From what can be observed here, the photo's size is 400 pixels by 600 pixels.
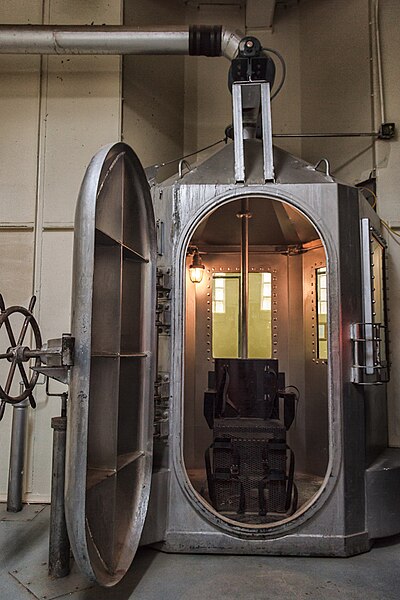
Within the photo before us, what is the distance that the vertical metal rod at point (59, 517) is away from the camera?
1.97m

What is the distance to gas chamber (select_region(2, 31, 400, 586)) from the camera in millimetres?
1623

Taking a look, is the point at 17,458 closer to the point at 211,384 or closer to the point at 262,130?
the point at 211,384

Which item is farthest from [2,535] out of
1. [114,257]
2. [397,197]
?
[397,197]

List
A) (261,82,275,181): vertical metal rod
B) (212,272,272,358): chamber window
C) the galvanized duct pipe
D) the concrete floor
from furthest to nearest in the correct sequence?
(212,272,272,358): chamber window → the galvanized duct pipe → (261,82,275,181): vertical metal rod → the concrete floor

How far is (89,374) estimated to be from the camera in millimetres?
1489

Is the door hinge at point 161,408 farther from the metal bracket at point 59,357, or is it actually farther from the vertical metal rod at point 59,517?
the metal bracket at point 59,357

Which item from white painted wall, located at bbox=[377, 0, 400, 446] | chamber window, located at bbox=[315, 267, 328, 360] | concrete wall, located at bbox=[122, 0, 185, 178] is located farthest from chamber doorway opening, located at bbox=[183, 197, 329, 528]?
concrete wall, located at bbox=[122, 0, 185, 178]

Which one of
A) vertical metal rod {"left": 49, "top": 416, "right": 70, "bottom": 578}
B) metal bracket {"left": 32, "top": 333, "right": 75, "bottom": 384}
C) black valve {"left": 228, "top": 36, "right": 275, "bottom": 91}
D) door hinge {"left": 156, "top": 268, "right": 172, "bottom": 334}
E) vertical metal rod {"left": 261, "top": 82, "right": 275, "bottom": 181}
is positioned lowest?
vertical metal rod {"left": 49, "top": 416, "right": 70, "bottom": 578}

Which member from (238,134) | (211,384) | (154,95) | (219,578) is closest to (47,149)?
(154,95)

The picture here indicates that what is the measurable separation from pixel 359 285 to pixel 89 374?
1.48 meters

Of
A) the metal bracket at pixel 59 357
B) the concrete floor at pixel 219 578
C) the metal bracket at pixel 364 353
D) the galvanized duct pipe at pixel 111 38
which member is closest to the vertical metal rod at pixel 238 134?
the galvanized duct pipe at pixel 111 38

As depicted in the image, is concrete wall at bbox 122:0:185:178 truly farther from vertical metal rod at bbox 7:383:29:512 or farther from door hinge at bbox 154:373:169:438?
vertical metal rod at bbox 7:383:29:512

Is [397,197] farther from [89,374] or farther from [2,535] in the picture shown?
[2,535]

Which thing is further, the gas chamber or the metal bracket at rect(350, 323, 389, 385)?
the metal bracket at rect(350, 323, 389, 385)
